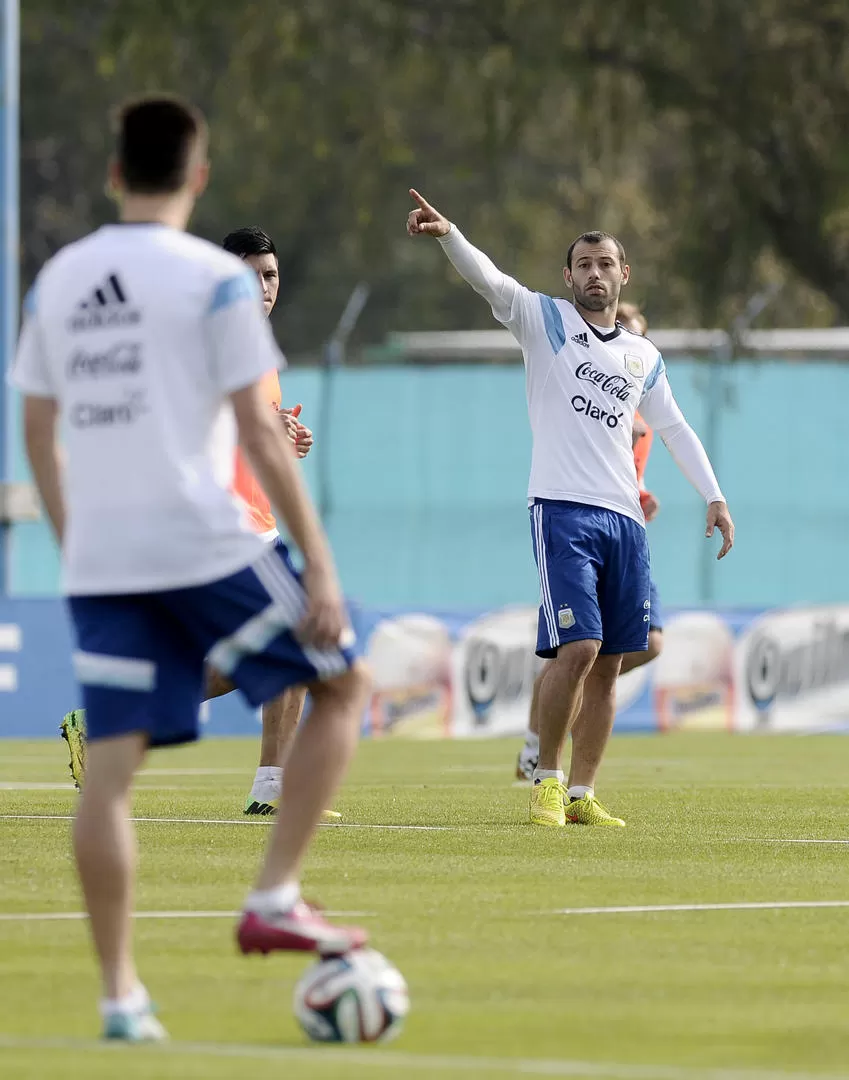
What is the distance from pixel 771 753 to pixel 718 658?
3.58 meters

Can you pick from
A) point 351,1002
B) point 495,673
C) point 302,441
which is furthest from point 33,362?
point 495,673

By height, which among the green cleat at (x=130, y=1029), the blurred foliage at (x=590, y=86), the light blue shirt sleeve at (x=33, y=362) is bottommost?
the green cleat at (x=130, y=1029)

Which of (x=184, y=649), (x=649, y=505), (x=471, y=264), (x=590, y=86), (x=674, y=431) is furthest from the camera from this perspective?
(x=590, y=86)

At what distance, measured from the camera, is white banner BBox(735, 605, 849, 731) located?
21.7 m

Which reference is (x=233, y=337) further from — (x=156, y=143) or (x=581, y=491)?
(x=581, y=491)

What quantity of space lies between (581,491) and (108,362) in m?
5.06

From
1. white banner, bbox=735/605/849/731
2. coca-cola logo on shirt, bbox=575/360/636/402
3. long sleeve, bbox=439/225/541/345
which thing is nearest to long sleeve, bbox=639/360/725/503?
coca-cola logo on shirt, bbox=575/360/636/402

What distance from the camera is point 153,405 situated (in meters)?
5.70

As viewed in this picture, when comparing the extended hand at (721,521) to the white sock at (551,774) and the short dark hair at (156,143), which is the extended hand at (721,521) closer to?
the white sock at (551,774)

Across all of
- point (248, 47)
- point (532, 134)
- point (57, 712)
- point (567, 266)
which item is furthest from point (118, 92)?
point (567, 266)

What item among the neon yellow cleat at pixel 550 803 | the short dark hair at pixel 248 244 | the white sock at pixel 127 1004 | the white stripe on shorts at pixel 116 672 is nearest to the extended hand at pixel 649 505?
the neon yellow cleat at pixel 550 803

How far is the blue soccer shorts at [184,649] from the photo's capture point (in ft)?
18.7

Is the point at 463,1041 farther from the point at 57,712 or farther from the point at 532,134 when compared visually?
the point at 532,134

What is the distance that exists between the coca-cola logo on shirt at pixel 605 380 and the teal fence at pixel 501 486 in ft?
Answer: 39.9
